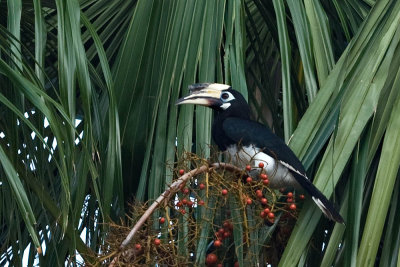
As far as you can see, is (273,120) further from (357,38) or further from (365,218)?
(365,218)

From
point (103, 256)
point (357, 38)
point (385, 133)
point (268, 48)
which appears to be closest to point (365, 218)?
point (385, 133)

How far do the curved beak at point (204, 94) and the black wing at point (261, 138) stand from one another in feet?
0.30

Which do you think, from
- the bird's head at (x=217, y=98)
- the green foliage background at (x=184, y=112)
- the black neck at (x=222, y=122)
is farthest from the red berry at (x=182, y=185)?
the black neck at (x=222, y=122)

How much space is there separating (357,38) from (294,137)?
0.86 feet

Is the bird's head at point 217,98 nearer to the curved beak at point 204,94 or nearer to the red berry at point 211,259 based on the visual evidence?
the curved beak at point 204,94

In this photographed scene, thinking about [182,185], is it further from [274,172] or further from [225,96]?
[225,96]

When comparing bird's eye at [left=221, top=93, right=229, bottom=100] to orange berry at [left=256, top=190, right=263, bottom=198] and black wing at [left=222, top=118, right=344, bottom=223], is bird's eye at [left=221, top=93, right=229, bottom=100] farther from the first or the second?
orange berry at [left=256, top=190, right=263, bottom=198]

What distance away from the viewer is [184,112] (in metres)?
2.14

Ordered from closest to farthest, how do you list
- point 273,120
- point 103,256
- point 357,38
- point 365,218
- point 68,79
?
1. point 103,256
2. point 68,79
3. point 365,218
4. point 357,38
5. point 273,120

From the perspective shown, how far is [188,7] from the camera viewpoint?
228 cm

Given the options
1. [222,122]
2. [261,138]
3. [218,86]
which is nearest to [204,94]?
[218,86]

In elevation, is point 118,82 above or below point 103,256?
above

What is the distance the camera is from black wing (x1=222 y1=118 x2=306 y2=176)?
214 centimetres

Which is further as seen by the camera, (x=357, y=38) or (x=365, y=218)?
(x=357, y=38)
